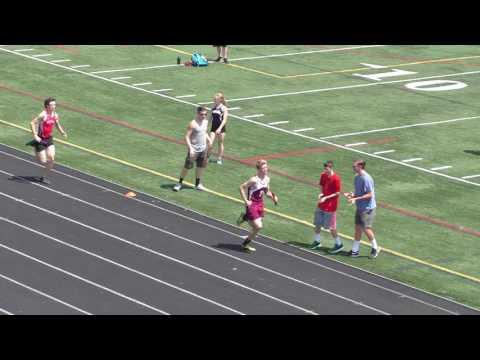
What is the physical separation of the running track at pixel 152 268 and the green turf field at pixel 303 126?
30.2 inches

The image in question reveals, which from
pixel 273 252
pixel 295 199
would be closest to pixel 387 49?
pixel 295 199

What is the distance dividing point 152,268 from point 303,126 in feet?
39.2

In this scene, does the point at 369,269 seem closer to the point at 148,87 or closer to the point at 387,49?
the point at 148,87

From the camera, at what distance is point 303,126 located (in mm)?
31062

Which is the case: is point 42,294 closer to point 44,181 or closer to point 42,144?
point 42,144

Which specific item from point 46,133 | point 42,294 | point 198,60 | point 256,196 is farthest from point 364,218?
point 198,60

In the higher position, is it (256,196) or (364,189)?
(364,189)

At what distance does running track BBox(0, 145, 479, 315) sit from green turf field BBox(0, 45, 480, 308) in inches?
30.2

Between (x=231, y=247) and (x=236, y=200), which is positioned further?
(x=236, y=200)

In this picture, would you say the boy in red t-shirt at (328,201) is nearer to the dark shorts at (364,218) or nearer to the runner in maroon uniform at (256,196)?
the dark shorts at (364,218)

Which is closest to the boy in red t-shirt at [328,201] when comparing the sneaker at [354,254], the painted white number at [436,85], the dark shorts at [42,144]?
the sneaker at [354,254]

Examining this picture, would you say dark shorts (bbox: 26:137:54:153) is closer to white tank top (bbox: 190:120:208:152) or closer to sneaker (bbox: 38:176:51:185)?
sneaker (bbox: 38:176:51:185)

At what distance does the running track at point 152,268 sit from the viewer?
18.3m

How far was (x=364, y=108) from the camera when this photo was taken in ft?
110
